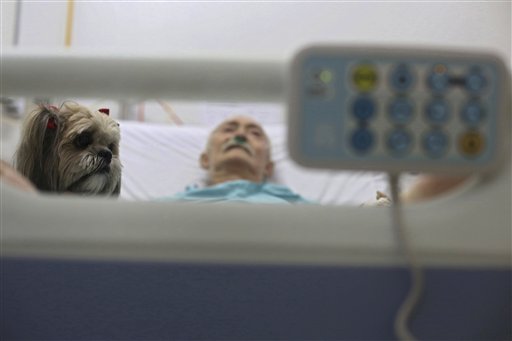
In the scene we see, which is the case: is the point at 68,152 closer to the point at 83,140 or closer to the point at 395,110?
the point at 83,140

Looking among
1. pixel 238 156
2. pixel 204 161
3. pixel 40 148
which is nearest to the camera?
pixel 40 148

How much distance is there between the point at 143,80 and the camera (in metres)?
0.46

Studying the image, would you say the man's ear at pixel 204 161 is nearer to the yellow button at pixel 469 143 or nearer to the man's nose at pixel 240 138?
the man's nose at pixel 240 138

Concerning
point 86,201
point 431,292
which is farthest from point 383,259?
point 86,201

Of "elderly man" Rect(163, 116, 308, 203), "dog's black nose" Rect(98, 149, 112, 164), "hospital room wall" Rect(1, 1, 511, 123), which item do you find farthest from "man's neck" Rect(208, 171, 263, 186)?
"dog's black nose" Rect(98, 149, 112, 164)

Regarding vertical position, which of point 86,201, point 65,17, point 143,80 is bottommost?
point 86,201

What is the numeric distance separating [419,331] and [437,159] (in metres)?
0.14

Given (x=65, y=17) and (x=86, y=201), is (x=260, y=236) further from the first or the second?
(x=65, y=17)

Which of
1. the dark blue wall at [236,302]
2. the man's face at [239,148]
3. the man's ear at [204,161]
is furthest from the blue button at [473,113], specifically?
the man's ear at [204,161]

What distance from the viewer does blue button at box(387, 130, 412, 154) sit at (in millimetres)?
372

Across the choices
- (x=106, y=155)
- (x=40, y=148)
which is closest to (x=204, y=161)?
(x=106, y=155)

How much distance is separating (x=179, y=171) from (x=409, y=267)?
4.85 ft

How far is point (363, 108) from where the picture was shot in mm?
374

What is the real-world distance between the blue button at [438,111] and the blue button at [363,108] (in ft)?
0.14
